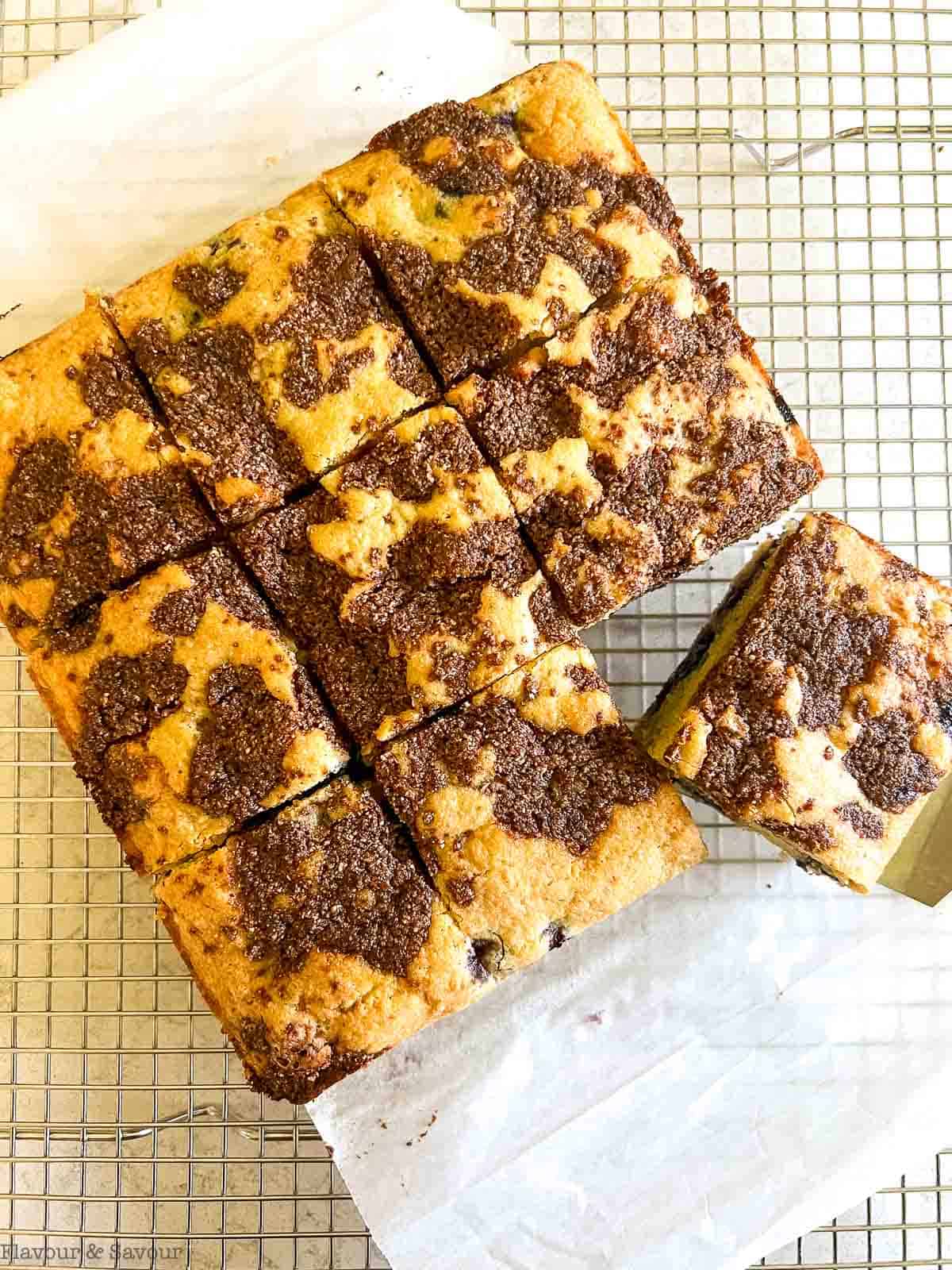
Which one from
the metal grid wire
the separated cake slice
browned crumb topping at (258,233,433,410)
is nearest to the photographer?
the separated cake slice

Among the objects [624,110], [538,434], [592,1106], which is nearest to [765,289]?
[624,110]

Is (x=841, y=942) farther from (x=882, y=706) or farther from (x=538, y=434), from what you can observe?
(x=538, y=434)

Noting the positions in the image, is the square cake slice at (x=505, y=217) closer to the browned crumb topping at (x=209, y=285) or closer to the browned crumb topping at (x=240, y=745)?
the browned crumb topping at (x=209, y=285)

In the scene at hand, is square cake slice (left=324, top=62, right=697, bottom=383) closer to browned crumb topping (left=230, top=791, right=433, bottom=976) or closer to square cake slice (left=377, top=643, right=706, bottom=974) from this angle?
square cake slice (left=377, top=643, right=706, bottom=974)

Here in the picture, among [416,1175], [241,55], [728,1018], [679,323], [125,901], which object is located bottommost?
[416,1175]

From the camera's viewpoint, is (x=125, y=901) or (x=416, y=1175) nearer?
(x=416, y=1175)

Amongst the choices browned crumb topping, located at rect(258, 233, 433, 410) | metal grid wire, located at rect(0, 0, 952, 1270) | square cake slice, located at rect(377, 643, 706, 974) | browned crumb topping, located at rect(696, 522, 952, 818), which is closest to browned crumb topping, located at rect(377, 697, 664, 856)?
square cake slice, located at rect(377, 643, 706, 974)

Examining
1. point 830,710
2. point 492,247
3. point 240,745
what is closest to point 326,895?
point 240,745
